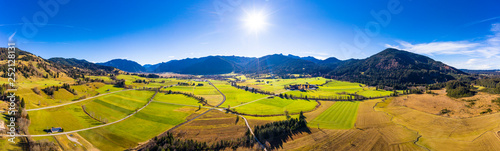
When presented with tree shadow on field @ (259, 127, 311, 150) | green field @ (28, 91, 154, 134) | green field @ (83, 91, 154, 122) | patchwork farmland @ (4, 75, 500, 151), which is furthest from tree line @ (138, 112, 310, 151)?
green field @ (83, 91, 154, 122)

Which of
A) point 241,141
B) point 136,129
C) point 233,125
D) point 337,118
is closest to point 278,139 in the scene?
point 241,141

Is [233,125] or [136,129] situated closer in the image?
[136,129]

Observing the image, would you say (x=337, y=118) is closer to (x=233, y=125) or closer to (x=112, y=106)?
(x=233, y=125)

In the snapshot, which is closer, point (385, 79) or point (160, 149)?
point (160, 149)

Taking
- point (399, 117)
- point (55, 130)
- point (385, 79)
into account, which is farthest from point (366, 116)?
point (385, 79)

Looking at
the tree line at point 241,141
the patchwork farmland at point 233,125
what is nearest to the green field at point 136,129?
the patchwork farmland at point 233,125

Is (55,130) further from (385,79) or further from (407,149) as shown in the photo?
(385,79)
